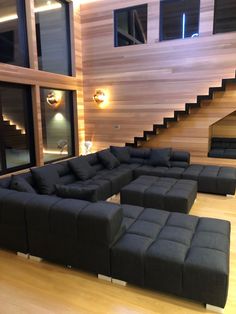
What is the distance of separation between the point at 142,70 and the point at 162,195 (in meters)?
3.56

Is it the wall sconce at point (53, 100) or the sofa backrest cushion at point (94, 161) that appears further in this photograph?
the wall sconce at point (53, 100)

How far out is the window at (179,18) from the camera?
5949mm

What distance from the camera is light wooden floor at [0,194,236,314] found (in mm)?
2156

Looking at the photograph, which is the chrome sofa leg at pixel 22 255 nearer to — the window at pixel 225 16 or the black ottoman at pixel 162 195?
the black ottoman at pixel 162 195

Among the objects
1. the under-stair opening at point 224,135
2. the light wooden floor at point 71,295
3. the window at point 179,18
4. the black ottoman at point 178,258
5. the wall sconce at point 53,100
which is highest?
the window at point 179,18

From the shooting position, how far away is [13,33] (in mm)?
5105

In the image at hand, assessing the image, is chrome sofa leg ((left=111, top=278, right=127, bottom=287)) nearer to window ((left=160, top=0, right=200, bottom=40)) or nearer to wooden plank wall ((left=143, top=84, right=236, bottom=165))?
wooden plank wall ((left=143, top=84, right=236, bottom=165))

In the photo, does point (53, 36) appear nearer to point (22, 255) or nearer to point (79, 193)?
point (79, 193)

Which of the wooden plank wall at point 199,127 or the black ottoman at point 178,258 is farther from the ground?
the wooden plank wall at point 199,127

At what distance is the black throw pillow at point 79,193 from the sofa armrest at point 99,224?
0.30 m

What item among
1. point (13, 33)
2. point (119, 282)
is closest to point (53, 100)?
point (13, 33)

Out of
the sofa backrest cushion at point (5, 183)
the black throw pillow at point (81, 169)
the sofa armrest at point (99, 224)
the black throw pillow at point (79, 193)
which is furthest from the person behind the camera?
the black throw pillow at point (81, 169)

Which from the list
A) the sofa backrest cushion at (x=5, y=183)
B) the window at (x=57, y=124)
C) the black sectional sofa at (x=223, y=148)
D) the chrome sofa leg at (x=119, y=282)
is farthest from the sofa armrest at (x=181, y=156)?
the chrome sofa leg at (x=119, y=282)

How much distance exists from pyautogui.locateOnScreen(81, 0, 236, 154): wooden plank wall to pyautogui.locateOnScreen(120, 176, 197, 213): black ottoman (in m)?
2.41
